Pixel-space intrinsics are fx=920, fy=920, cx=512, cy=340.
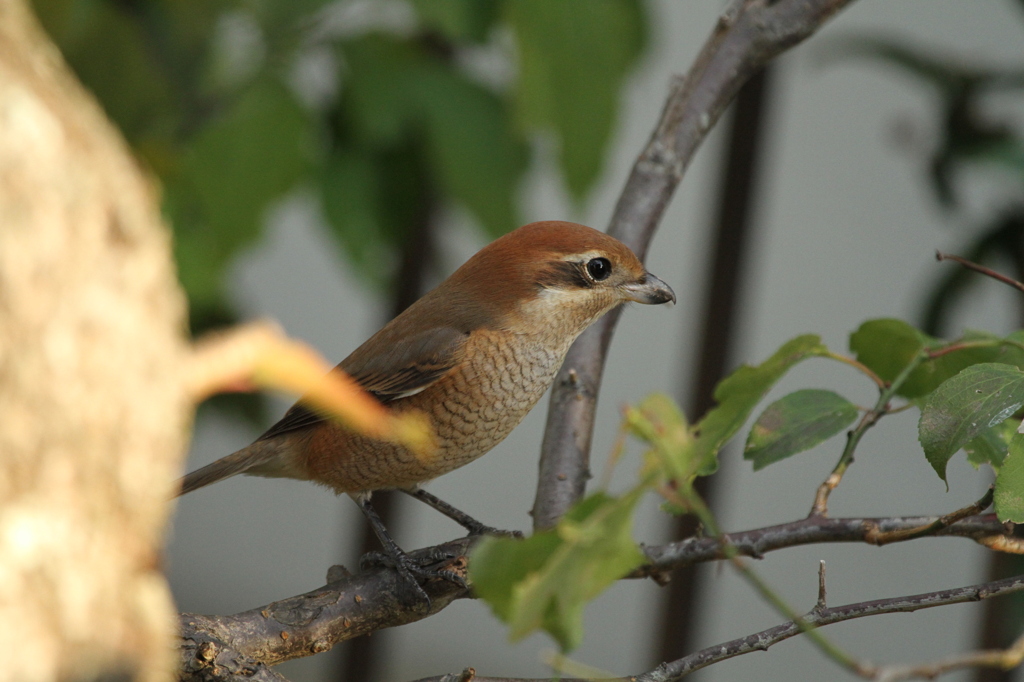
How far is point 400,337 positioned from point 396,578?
0.66 m

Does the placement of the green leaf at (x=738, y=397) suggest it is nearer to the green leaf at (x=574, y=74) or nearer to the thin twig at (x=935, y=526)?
the thin twig at (x=935, y=526)

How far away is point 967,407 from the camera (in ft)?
2.76

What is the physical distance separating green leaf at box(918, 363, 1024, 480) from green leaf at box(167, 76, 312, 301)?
5.37 feet

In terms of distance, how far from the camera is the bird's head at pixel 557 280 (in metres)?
1.73

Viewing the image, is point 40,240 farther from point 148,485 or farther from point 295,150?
point 295,150

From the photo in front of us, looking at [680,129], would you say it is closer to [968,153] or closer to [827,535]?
[827,535]

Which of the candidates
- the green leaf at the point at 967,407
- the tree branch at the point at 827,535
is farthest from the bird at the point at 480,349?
the green leaf at the point at 967,407

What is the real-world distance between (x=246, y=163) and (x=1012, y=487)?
177 centimetres

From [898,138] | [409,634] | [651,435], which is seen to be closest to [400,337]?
[651,435]

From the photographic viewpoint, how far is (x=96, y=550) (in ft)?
1.58

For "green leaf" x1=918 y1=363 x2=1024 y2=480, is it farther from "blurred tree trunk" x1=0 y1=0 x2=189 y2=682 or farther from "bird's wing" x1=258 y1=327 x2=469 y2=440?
"bird's wing" x1=258 y1=327 x2=469 y2=440

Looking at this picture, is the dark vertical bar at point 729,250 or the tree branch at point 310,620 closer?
the tree branch at point 310,620

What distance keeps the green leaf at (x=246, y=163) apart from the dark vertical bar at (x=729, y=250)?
5.48 feet

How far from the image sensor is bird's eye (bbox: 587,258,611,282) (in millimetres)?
1724
